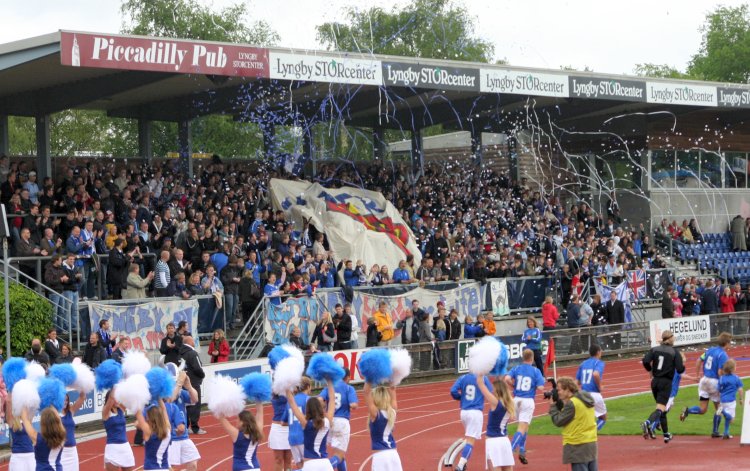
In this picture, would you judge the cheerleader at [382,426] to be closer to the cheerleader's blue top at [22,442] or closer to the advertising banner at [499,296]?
the cheerleader's blue top at [22,442]

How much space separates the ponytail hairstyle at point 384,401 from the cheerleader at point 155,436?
220 cm

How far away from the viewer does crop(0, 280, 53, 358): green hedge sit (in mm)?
21422

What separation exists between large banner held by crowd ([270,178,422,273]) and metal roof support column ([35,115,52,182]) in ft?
18.7

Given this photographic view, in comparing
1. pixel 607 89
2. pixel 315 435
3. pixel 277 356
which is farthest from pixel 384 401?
pixel 607 89

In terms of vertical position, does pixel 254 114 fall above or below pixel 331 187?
above

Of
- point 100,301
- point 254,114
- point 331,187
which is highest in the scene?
point 254,114

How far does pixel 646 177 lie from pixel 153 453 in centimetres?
3004

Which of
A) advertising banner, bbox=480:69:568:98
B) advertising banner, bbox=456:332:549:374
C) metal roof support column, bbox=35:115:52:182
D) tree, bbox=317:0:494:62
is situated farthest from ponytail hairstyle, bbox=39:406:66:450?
tree, bbox=317:0:494:62

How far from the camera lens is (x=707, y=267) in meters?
38.0

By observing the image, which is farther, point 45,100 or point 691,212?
point 691,212

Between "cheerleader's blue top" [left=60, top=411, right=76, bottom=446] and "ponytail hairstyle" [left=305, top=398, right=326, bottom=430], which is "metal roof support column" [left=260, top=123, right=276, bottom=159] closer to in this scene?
"cheerleader's blue top" [left=60, top=411, right=76, bottom=446]

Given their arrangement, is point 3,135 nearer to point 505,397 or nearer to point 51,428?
point 51,428

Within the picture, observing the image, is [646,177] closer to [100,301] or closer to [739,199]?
[739,199]

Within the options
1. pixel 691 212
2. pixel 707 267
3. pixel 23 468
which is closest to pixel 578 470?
pixel 23 468
